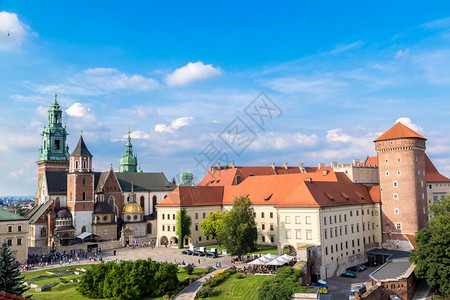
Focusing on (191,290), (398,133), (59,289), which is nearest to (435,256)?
(398,133)

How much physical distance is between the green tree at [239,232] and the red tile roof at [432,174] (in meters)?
37.3

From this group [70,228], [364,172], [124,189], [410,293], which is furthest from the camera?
[124,189]

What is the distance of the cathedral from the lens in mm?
75625

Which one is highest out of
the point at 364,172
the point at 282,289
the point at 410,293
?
the point at 364,172

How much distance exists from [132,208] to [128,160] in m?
44.7

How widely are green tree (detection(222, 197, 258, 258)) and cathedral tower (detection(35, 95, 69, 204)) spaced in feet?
194

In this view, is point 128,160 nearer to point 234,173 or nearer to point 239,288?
point 234,173

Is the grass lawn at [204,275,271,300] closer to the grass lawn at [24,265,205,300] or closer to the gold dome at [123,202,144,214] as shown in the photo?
the grass lawn at [24,265,205,300]

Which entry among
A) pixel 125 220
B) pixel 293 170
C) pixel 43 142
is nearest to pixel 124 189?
pixel 125 220

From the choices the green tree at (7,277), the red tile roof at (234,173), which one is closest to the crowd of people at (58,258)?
the green tree at (7,277)

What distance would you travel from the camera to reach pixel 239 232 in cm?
5472

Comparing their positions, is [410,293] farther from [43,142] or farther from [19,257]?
[43,142]

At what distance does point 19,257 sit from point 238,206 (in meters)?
35.7

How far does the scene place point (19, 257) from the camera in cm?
6322
